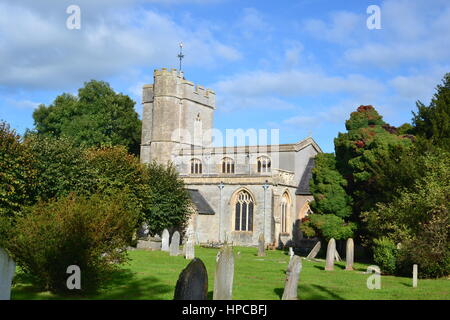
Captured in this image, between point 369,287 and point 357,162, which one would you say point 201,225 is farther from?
point 369,287

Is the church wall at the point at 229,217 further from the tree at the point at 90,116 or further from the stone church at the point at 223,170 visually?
the tree at the point at 90,116

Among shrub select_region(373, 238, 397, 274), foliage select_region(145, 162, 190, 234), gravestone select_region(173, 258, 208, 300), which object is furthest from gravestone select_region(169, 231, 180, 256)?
gravestone select_region(173, 258, 208, 300)

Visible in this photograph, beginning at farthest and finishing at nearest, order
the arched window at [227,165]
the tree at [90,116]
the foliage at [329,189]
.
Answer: the tree at [90,116]
the arched window at [227,165]
the foliage at [329,189]

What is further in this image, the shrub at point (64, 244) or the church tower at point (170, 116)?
the church tower at point (170, 116)

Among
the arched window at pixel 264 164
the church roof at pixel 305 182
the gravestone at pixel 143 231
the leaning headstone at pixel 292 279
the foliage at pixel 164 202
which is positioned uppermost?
the arched window at pixel 264 164

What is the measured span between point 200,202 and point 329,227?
46.3ft

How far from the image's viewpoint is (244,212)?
1638 inches

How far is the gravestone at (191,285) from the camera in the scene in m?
10.5

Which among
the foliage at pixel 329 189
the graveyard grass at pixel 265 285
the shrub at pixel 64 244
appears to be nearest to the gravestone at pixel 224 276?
the graveyard grass at pixel 265 285

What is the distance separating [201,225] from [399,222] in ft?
70.5

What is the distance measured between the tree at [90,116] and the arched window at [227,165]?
13555 millimetres

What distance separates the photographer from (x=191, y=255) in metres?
27.5

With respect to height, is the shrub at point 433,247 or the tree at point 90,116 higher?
the tree at point 90,116

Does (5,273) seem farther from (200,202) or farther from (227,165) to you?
(227,165)
